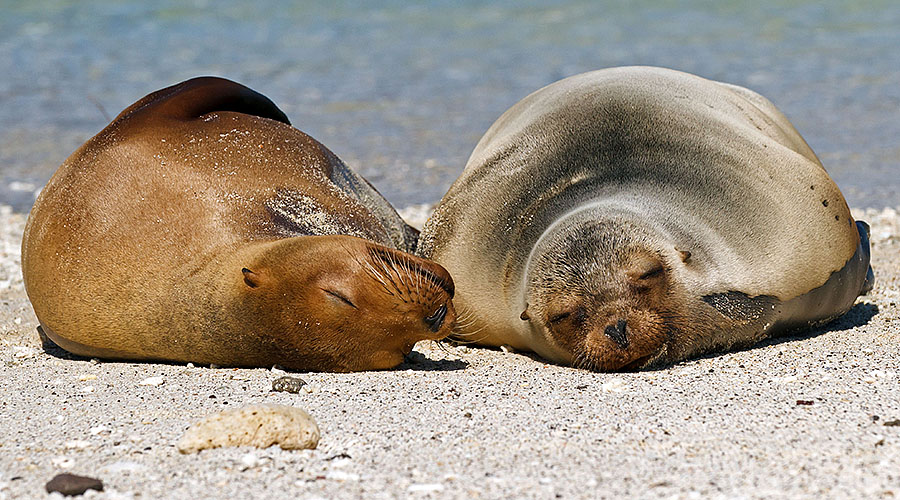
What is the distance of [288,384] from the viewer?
3.68 meters

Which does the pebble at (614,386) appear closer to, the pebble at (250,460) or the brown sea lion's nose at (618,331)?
the brown sea lion's nose at (618,331)

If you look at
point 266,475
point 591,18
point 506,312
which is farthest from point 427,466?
point 591,18

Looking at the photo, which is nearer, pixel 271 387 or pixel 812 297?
pixel 271 387

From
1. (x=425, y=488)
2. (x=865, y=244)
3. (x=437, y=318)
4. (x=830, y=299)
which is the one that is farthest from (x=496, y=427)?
(x=865, y=244)

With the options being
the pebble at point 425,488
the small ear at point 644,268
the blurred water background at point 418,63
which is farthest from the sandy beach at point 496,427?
the blurred water background at point 418,63

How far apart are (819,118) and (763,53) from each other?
3.89 metres

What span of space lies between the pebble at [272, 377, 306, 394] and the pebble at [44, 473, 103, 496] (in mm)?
990

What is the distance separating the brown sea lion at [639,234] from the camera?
384 cm

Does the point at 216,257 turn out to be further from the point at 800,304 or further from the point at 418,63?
the point at 418,63

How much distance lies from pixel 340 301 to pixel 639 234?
1.13 metres

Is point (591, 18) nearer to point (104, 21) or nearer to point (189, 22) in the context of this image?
point (189, 22)

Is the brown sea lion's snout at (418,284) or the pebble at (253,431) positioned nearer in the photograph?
the pebble at (253,431)

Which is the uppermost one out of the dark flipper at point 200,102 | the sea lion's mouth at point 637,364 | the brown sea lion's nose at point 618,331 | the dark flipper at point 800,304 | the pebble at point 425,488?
the dark flipper at point 200,102

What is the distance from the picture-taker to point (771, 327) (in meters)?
4.18
